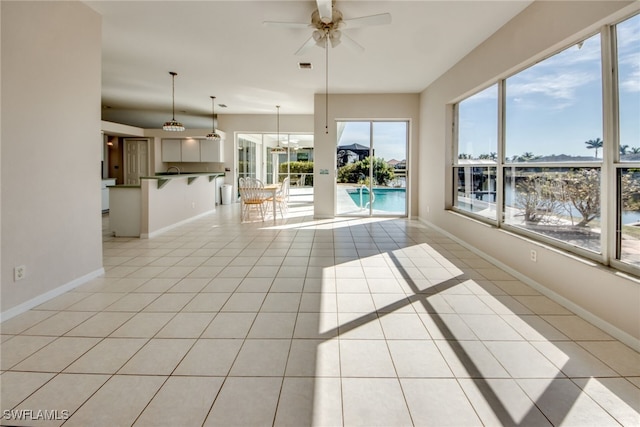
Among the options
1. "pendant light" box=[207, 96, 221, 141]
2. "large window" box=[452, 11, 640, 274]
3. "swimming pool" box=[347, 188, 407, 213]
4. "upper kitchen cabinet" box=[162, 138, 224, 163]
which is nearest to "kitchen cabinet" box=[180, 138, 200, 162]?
"upper kitchen cabinet" box=[162, 138, 224, 163]

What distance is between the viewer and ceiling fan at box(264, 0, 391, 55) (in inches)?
115

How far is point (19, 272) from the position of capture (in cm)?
250

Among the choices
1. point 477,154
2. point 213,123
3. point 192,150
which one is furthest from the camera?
point 213,123

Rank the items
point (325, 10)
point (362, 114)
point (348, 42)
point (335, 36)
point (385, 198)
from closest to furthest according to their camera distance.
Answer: point (325, 10)
point (335, 36)
point (348, 42)
point (362, 114)
point (385, 198)

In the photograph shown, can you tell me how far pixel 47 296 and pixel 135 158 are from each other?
762cm

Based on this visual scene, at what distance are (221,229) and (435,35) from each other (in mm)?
4607

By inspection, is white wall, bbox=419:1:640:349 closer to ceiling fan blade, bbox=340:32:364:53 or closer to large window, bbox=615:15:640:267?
large window, bbox=615:15:640:267

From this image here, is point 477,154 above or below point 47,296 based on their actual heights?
above

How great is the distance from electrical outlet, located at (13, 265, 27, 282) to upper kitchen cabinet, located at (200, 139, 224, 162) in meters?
7.04

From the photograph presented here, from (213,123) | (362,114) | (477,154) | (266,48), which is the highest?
(213,123)

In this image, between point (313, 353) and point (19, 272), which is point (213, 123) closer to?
point (19, 272)

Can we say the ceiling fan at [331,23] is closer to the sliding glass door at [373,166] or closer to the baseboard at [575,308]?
the baseboard at [575,308]

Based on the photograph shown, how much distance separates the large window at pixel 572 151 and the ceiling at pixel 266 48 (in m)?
0.91

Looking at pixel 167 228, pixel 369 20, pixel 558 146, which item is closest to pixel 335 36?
pixel 369 20
